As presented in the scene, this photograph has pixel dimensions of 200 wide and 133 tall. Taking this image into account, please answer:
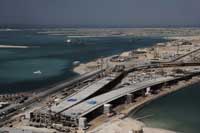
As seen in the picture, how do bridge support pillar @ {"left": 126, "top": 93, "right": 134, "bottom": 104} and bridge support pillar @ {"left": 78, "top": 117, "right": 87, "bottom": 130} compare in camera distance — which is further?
bridge support pillar @ {"left": 126, "top": 93, "right": 134, "bottom": 104}

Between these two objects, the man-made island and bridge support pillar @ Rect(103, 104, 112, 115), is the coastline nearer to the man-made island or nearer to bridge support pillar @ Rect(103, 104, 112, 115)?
the man-made island

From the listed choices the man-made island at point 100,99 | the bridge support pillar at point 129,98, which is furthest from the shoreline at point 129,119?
the bridge support pillar at point 129,98

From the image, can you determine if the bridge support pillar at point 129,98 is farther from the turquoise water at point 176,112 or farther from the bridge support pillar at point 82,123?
the bridge support pillar at point 82,123

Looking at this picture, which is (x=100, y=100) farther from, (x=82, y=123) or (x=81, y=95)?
(x=82, y=123)

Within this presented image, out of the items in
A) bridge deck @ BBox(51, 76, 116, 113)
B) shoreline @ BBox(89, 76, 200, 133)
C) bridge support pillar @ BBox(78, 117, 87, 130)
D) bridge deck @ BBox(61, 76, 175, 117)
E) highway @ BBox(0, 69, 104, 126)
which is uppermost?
bridge deck @ BBox(51, 76, 116, 113)

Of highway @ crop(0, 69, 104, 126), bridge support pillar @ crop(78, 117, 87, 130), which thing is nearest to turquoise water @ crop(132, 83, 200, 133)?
bridge support pillar @ crop(78, 117, 87, 130)

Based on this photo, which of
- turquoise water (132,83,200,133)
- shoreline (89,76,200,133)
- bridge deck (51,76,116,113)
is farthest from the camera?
bridge deck (51,76,116,113)

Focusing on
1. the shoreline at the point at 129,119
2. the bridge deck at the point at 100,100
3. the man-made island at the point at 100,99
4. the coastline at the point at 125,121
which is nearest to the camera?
the coastline at the point at 125,121
